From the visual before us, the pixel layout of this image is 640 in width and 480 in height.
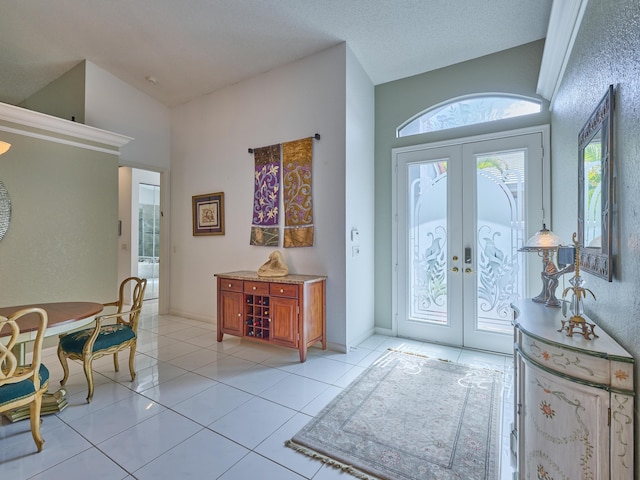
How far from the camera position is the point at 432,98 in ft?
12.3

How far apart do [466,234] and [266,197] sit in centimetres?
254

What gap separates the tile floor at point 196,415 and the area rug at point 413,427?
98 mm

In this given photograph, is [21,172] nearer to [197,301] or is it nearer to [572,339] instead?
[197,301]

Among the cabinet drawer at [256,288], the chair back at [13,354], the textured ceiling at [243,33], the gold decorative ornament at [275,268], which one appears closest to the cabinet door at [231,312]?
the cabinet drawer at [256,288]

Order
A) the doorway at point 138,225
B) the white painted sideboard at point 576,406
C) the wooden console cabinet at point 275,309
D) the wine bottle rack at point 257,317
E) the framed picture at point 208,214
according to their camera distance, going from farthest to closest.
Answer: the doorway at point 138,225 → the framed picture at point 208,214 → the wine bottle rack at point 257,317 → the wooden console cabinet at point 275,309 → the white painted sideboard at point 576,406

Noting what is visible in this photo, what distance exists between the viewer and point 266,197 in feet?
13.2

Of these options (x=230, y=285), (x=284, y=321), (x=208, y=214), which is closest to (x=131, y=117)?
(x=208, y=214)

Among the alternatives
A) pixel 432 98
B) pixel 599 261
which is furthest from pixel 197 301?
pixel 599 261

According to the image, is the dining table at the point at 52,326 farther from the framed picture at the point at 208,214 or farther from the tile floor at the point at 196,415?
the framed picture at the point at 208,214

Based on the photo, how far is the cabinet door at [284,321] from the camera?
3197 millimetres

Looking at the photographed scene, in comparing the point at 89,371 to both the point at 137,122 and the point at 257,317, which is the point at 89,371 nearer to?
the point at 257,317

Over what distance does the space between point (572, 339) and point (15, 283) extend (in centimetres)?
501

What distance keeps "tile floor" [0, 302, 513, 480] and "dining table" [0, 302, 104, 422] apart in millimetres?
80

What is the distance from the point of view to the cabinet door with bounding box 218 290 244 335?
3609mm
